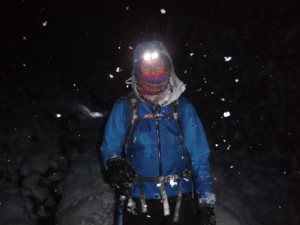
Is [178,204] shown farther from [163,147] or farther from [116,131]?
[116,131]

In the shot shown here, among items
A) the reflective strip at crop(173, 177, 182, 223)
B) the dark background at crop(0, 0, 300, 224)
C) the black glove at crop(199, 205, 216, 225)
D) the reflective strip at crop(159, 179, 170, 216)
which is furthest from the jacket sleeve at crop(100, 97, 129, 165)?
the dark background at crop(0, 0, 300, 224)

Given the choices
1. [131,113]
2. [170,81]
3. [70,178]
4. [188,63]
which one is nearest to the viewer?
[131,113]

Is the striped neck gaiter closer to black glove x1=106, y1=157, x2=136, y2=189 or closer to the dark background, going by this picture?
black glove x1=106, y1=157, x2=136, y2=189

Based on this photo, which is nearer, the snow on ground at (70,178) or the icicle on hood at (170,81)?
the icicle on hood at (170,81)

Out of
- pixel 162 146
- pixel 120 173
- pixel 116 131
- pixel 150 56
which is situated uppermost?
pixel 150 56

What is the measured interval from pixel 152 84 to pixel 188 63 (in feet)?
30.3

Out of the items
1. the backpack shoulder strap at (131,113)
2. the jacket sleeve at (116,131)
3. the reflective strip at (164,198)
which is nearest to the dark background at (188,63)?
the jacket sleeve at (116,131)

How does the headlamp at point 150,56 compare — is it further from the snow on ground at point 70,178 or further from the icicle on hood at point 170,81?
the snow on ground at point 70,178

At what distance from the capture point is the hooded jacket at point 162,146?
3314 millimetres

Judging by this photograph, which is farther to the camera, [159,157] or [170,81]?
[170,81]

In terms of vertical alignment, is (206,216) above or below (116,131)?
below

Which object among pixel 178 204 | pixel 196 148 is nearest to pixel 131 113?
pixel 196 148

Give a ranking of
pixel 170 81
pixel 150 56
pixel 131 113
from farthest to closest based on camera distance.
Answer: pixel 170 81
pixel 150 56
pixel 131 113

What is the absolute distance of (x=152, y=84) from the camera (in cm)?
348
